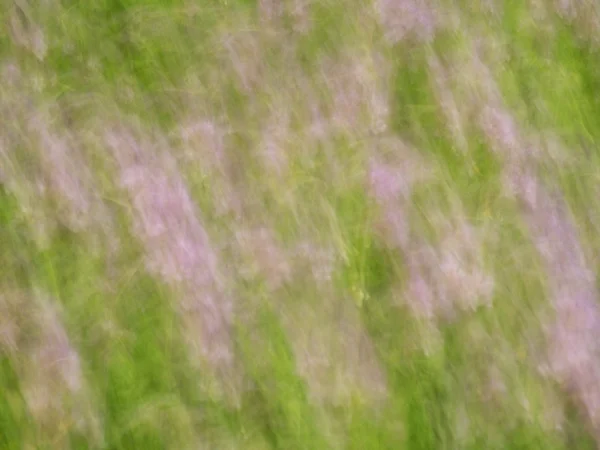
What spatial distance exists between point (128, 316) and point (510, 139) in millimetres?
774

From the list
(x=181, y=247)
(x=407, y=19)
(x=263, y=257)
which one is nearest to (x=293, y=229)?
(x=263, y=257)

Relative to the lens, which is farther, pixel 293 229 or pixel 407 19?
pixel 407 19

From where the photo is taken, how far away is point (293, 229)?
130 cm

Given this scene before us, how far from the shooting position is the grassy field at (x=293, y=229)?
4.05 ft

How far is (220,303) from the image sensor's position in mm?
1255

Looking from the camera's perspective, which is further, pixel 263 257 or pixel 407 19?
pixel 407 19

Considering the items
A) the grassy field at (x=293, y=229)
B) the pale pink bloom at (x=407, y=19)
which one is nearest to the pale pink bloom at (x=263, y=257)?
the grassy field at (x=293, y=229)

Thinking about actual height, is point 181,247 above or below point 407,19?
below

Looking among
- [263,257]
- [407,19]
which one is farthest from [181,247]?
[407,19]

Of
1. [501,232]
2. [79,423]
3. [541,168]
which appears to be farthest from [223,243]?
[541,168]

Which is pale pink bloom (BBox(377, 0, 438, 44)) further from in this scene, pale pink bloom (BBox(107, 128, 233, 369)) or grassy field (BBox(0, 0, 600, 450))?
pale pink bloom (BBox(107, 128, 233, 369))

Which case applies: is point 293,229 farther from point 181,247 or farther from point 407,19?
point 407,19

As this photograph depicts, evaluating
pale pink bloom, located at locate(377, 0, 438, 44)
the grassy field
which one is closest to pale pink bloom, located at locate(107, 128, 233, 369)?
the grassy field

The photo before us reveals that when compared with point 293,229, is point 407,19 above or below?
above
